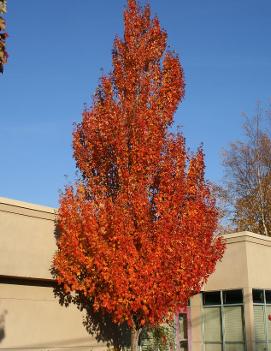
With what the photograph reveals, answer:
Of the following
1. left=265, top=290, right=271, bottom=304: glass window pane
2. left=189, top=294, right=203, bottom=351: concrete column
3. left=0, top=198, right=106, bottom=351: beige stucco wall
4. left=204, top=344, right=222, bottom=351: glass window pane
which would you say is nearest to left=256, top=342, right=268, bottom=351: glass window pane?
left=204, top=344, right=222, bottom=351: glass window pane

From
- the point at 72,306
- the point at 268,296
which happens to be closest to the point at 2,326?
the point at 72,306

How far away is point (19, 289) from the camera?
1516 cm

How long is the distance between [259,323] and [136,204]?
8510mm

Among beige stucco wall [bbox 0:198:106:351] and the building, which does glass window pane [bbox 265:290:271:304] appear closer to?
the building

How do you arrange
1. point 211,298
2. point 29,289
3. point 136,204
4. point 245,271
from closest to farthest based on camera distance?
point 136,204 → point 29,289 → point 245,271 → point 211,298

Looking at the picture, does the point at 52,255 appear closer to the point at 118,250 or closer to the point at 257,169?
the point at 118,250

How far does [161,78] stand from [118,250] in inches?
233

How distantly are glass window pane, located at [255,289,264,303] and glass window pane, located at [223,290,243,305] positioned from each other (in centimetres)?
51

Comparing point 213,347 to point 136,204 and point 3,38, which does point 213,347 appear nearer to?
point 136,204

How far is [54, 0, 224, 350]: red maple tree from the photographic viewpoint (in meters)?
13.9

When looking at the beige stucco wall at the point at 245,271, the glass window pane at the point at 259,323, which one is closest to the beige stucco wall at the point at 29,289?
the beige stucco wall at the point at 245,271

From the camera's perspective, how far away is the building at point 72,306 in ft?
47.9

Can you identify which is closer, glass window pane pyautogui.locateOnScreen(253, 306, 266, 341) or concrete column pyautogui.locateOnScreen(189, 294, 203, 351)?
glass window pane pyautogui.locateOnScreen(253, 306, 266, 341)

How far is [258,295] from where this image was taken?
1995 cm
